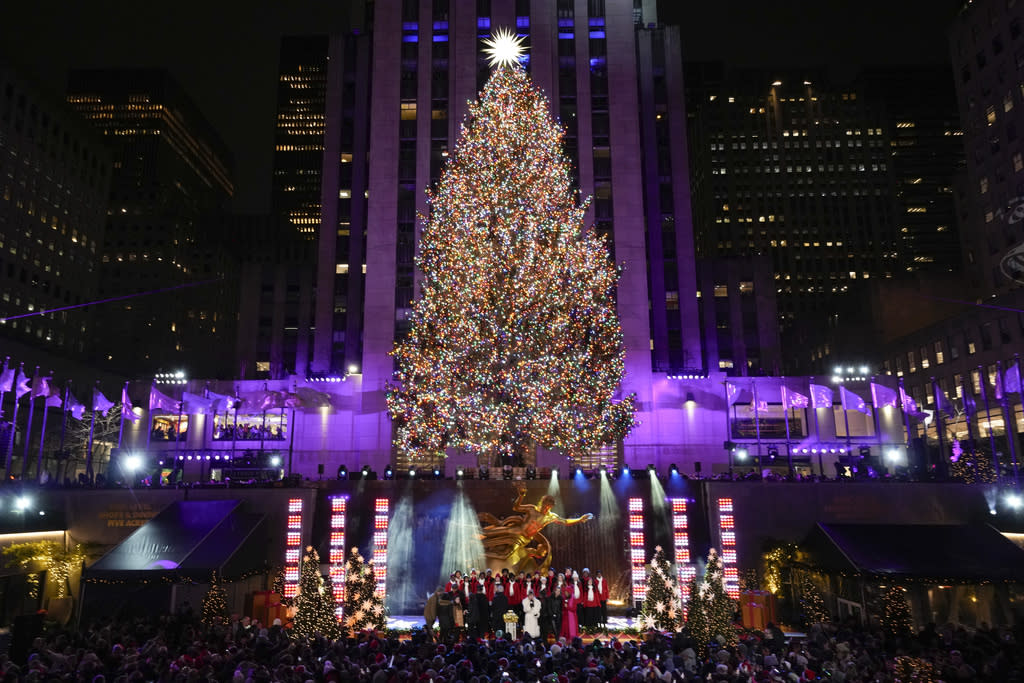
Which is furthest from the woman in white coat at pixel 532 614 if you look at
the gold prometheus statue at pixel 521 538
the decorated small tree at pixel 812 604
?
the decorated small tree at pixel 812 604

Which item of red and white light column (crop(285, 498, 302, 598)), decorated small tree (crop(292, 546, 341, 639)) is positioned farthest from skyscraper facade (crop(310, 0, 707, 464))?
decorated small tree (crop(292, 546, 341, 639))

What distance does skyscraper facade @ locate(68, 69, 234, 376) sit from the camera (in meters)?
126

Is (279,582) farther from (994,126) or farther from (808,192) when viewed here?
(808,192)

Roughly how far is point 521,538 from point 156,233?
13334 centimetres

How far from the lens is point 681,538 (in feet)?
100

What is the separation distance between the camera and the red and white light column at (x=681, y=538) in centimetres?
2986

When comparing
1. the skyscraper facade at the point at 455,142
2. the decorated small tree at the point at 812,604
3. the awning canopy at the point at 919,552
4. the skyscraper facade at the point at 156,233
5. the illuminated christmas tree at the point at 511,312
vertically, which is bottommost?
the decorated small tree at the point at 812,604

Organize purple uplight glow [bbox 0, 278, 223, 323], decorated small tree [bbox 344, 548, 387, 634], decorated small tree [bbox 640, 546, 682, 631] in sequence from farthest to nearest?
purple uplight glow [bbox 0, 278, 223, 323]
decorated small tree [bbox 344, 548, 387, 634]
decorated small tree [bbox 640, 546, 682, 631]

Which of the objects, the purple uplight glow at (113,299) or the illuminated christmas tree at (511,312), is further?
the purple uplight glow at (113,299)

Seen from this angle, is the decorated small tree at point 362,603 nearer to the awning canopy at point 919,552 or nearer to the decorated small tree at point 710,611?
the decorated small tree at point 710,611

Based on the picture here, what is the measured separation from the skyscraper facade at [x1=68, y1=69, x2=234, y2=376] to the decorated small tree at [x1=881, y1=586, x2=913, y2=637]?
4351 inches

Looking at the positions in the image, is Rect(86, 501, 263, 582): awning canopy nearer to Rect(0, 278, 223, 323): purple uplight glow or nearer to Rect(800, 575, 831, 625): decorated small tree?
Rect(800, 575, 831, 625): decorated small tree

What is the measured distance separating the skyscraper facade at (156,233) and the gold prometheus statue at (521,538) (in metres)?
97.5

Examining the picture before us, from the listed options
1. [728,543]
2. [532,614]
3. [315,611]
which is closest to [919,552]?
[728,543]
